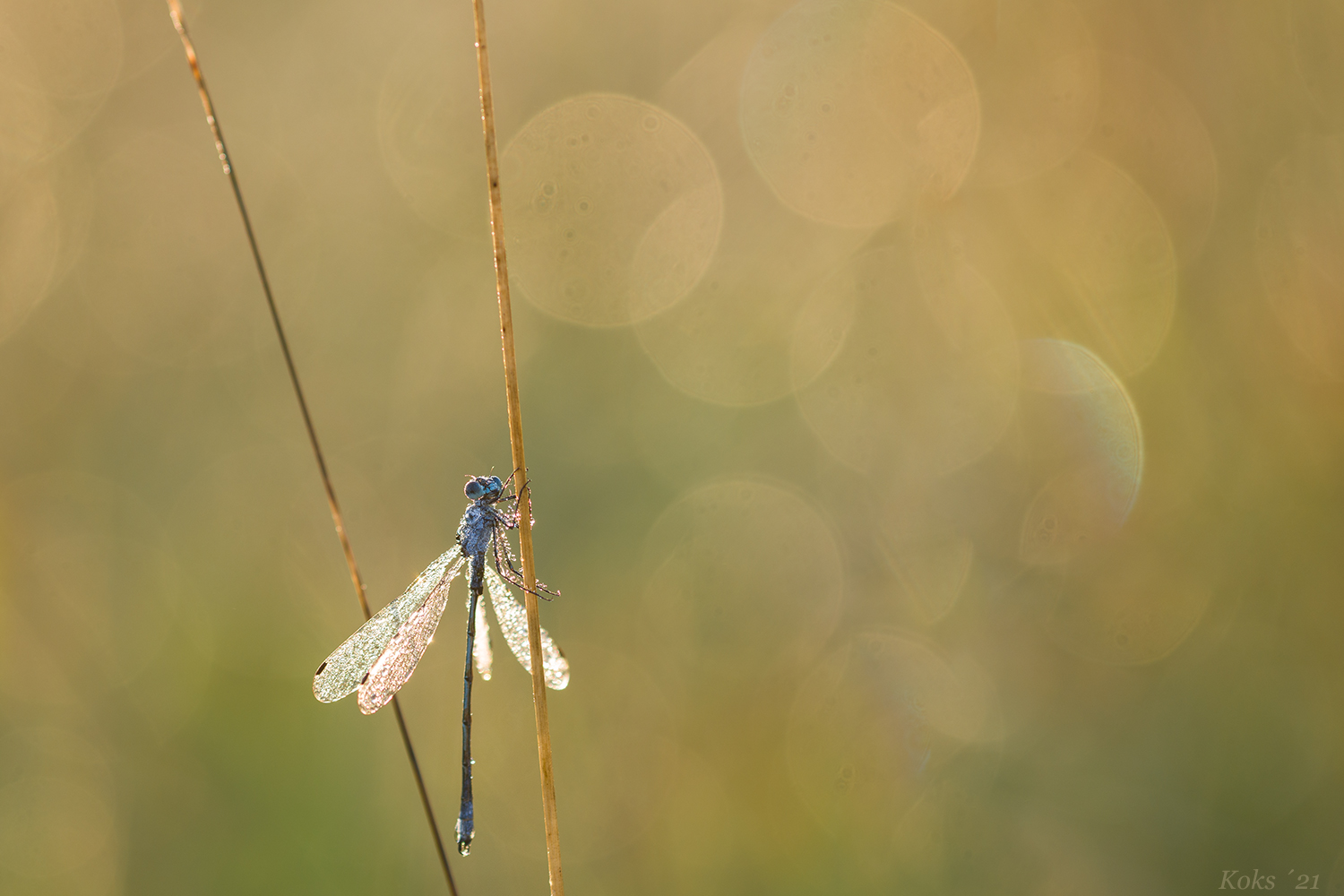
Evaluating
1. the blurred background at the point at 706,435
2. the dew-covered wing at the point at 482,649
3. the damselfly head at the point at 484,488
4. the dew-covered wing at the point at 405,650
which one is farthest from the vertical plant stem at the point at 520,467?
the blurred background at the point at 706,435

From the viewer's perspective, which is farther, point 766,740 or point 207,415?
point 207,415

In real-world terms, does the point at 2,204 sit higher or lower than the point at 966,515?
higher

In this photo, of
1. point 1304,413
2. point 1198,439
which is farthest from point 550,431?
point 1304,413

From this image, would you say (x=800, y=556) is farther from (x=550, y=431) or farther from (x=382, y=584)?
(x=382, y=584)

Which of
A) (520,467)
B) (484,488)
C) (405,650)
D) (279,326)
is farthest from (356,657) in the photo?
(279,326)

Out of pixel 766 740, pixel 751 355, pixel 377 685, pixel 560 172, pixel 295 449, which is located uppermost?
pixel 560 172

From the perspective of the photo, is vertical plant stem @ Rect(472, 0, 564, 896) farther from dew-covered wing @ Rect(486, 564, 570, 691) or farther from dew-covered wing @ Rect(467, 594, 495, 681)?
dew-covered wing @ Rect(467, 594, 495, 681)

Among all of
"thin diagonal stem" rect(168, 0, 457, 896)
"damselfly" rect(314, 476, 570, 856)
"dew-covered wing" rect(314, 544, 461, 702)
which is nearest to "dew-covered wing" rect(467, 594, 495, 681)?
"damselfly" rect(314, 476, 570, 856)
